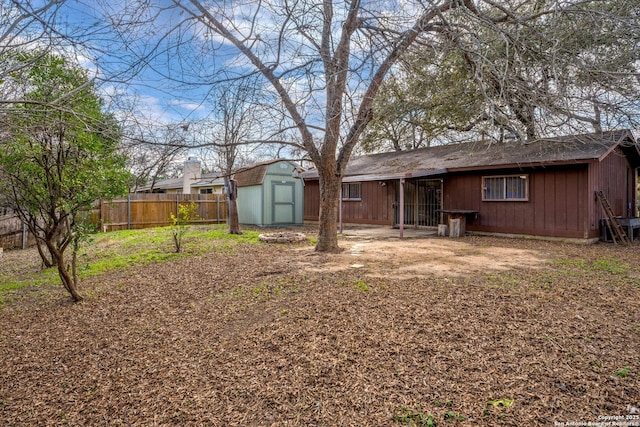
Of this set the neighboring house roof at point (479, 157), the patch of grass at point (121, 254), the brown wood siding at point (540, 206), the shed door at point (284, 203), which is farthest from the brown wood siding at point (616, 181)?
the shed door at point (284, 203)

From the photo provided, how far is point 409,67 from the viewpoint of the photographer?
451cm

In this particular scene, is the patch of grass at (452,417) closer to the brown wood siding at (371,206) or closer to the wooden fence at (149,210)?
the brown wood siding at (371,206)

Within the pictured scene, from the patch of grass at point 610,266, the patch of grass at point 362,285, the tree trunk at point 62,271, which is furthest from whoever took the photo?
the patch of grass at point 610,266

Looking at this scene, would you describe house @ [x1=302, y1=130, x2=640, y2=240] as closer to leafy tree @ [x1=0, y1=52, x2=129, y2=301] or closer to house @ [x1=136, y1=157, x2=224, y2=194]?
leafy tree @ [x1=0, y1=52, x2=129, y2=301]

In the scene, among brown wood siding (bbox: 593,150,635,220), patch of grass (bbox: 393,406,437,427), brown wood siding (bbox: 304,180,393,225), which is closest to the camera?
patch of grass (bbox: 393,406,437,427)

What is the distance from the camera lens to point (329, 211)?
7.50 metres

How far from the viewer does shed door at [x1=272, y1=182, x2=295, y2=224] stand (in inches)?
622

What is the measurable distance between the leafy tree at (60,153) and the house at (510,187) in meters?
7.46

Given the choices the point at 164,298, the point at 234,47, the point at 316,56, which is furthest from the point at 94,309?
the point at 316,56

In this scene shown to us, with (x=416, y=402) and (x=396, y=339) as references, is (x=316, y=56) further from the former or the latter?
(x=416, y=402)

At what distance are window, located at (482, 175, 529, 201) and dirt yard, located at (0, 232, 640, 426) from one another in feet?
16.8

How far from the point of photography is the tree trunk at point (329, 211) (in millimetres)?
7418

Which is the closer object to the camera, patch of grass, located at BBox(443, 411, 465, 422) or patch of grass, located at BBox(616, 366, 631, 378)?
patch of grass, located at BBox(443, 411, 465, 422)

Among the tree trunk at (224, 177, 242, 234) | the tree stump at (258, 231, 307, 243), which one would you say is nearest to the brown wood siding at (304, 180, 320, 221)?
the tree trunk at (224, 177, 242, 234)
